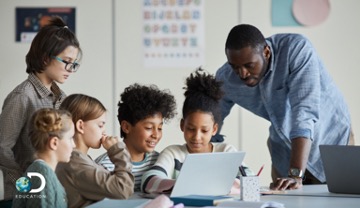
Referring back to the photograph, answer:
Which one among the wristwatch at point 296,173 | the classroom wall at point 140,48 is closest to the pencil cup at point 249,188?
the wristwatch at point 296,173

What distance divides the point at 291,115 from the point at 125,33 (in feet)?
5.86

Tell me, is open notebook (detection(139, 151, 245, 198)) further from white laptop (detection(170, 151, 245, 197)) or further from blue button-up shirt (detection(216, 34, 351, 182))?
blue button-up shirt (detection(216, 34, 351, 182))

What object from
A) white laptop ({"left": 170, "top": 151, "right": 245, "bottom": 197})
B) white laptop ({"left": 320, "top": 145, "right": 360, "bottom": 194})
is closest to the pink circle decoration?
white laptop ({"left": 320, "top": 145, "right": 360, "bottom": 194})

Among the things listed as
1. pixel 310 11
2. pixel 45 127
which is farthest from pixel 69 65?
pixel 310 11

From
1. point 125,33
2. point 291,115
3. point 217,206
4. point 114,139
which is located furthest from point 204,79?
point 125,33

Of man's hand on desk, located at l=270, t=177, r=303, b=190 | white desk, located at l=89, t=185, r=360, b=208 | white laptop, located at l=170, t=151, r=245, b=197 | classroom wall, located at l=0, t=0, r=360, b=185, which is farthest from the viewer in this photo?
classroom wall, located at l=0, t=0, r=360, b=185

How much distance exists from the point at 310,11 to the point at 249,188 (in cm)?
249

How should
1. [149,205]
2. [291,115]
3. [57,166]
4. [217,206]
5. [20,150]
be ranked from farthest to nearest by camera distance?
[291,115]
[20,150]
[57,166]
[217,206]
[149,205]

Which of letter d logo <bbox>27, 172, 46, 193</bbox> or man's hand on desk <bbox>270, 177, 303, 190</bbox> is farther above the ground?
letter d logo <bbox>27, 172, 46, 193</bbox>

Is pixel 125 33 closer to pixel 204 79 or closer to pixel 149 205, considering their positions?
pixel 204 79

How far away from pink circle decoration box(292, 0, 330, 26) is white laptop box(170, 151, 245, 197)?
2.27m

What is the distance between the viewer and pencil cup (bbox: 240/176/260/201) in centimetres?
208

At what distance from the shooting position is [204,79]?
2.87 metres

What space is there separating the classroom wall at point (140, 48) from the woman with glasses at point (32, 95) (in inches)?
64.9
